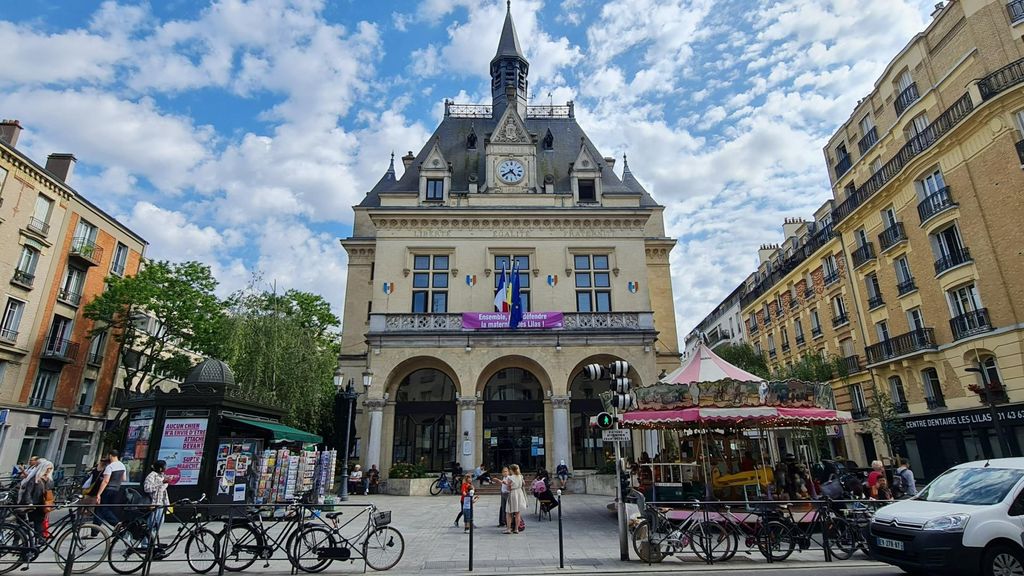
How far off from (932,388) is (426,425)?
23.3 metres

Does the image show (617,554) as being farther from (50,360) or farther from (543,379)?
(50,360)

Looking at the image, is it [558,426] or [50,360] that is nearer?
[558,426]

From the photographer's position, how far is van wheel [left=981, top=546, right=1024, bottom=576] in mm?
6539

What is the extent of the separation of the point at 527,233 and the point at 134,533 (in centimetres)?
2073

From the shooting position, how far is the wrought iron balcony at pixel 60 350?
25.2 metres

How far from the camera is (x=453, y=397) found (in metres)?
24.8

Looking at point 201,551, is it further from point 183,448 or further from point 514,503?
point 514,503

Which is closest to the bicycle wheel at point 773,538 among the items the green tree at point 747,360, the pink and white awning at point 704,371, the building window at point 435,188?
the pink and white awning at point 704,371

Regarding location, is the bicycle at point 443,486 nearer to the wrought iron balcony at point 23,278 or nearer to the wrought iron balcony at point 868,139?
the wrought iron balcony at point 23,278

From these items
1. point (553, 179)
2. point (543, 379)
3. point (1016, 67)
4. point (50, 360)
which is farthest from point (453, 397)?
point (1016, 67)

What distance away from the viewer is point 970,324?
19.8 m

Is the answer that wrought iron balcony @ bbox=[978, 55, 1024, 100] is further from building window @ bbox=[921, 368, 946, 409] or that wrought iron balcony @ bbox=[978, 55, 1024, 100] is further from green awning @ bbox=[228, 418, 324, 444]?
green awning @ bbox=[228, 418, 324, 444]

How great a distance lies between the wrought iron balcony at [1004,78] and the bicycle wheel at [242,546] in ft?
88.6

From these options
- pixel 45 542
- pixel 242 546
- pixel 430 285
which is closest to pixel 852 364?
pixel 430 285
